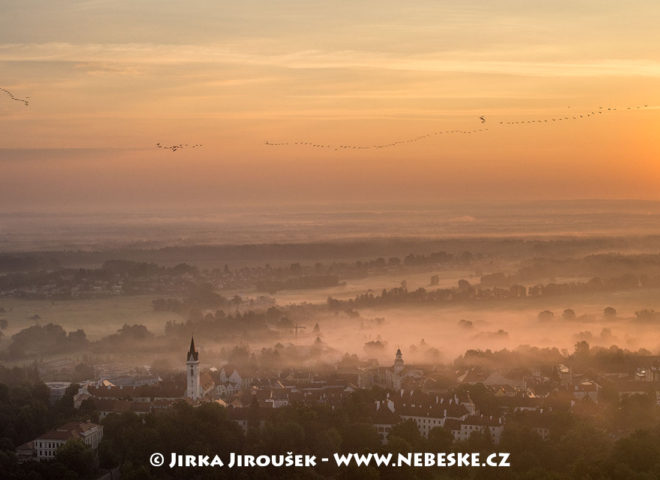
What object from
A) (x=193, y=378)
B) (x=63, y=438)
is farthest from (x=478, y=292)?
(x=63, y=438)

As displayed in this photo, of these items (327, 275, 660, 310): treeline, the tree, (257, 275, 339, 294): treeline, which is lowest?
the tree

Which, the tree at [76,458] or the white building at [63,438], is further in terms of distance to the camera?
the white building at [63,438]

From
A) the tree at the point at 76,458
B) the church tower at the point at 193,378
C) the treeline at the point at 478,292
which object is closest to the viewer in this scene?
the tree at the point at 76,458

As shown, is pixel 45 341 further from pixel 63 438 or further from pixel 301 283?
pixel 63 438

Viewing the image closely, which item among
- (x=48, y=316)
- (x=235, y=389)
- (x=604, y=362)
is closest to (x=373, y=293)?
(x=48, y=316)

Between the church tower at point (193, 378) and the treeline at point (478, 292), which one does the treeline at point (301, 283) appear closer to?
the treeline at point (478, 292)

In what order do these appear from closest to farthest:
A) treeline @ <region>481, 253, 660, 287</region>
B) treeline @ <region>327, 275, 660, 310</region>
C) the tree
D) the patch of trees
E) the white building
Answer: the tree → the white building → the patch of trees → treeline @ <region>327, 275, 660, 310</region> → treeline @ <region>481, 253, 660, 287</region>

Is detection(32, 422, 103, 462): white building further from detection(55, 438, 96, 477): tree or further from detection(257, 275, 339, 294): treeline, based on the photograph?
detection(257, 275, 339, 294): treeline

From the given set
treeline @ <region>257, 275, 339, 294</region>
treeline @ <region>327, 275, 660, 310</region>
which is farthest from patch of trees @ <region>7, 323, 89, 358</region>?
treeline @ <region>257, 275, 339, 294</region>

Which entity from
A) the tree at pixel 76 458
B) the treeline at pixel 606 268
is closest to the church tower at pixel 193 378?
the tree at pixel 76 458

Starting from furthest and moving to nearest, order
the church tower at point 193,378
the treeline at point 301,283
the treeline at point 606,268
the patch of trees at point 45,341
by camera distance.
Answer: the treeline at point 301,283 < the treeline at point 606,268 < the patch of trees at point 45,341 < the church tower at point 193,378

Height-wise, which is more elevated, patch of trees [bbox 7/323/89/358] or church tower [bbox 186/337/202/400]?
patch of trees [bbox 7/323/89/358]

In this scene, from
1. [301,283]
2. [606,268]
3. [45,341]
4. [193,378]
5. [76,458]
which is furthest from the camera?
[301,283]
